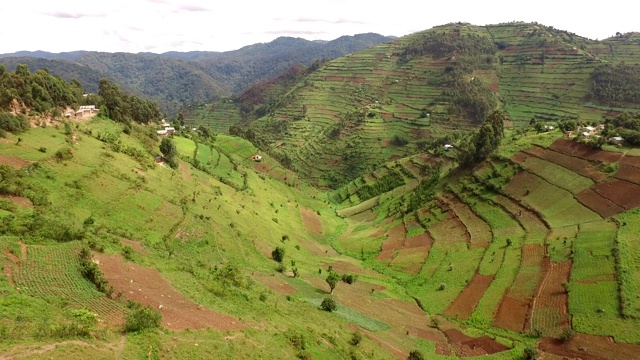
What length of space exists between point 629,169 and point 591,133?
722 inches

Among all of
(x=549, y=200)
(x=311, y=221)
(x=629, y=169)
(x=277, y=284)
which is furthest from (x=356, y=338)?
(x=311, y=221)

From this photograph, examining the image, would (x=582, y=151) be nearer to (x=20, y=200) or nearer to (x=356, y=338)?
(x=356, y=338)

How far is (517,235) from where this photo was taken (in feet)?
186

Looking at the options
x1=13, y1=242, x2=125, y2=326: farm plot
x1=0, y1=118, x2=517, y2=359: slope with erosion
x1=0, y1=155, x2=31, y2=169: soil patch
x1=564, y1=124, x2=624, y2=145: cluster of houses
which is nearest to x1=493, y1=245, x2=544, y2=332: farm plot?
x1=0, y1=118, x2=517, y2=359: slope with erosion

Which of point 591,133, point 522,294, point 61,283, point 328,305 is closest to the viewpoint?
point 61,283

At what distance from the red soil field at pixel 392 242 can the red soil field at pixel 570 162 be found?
96.4ft

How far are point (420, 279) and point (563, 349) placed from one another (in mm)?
21133

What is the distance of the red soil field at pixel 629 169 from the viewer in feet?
185

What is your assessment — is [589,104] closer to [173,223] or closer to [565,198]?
[565,198]

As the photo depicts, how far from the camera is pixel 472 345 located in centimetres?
3894

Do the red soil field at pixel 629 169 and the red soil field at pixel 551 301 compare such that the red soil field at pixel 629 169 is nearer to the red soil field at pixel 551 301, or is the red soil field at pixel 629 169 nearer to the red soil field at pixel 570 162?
the red soil field at pixel 570 162

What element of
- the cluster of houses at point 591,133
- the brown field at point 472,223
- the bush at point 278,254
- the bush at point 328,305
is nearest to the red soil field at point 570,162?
the cluster of houses at point 591,133

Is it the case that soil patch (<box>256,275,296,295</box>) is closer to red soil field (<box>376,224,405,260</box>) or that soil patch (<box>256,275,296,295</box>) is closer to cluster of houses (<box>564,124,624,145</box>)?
red soil field (<box>376,224,405,260</box>)

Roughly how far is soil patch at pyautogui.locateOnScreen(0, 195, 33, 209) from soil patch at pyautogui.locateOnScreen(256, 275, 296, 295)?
2187 cm
